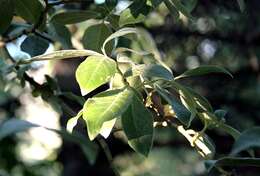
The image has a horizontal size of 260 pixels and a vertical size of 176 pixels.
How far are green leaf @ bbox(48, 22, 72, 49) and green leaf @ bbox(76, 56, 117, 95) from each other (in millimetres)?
357

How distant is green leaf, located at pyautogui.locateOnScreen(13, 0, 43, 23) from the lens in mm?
897

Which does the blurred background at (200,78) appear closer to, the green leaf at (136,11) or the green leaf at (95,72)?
the green leaf at (136,11)

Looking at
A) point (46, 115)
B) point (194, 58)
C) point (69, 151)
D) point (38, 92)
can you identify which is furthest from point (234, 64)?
point (38, 92)

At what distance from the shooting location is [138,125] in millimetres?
684

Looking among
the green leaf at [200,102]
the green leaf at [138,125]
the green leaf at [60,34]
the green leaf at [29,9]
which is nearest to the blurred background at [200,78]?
the green leaf at [60,34]

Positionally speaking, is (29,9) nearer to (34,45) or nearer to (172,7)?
(34,45)

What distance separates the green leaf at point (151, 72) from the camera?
71cm

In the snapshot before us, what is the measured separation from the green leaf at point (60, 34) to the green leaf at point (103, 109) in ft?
1.30

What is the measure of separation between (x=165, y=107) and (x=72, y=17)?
251 millimetres

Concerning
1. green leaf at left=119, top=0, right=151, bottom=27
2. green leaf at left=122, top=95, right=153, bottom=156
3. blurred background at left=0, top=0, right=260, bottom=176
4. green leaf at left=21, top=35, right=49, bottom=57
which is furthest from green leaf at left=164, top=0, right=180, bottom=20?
blurred background at left=0, top=0, right=260, bottom=176

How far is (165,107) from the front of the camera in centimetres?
83

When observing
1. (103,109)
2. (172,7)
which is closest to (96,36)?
(172,7)

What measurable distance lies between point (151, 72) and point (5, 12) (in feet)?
0.91

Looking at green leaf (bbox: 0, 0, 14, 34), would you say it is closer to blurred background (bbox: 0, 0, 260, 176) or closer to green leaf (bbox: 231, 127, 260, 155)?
green leaf (bbox: 231, 127, 260, 155)
